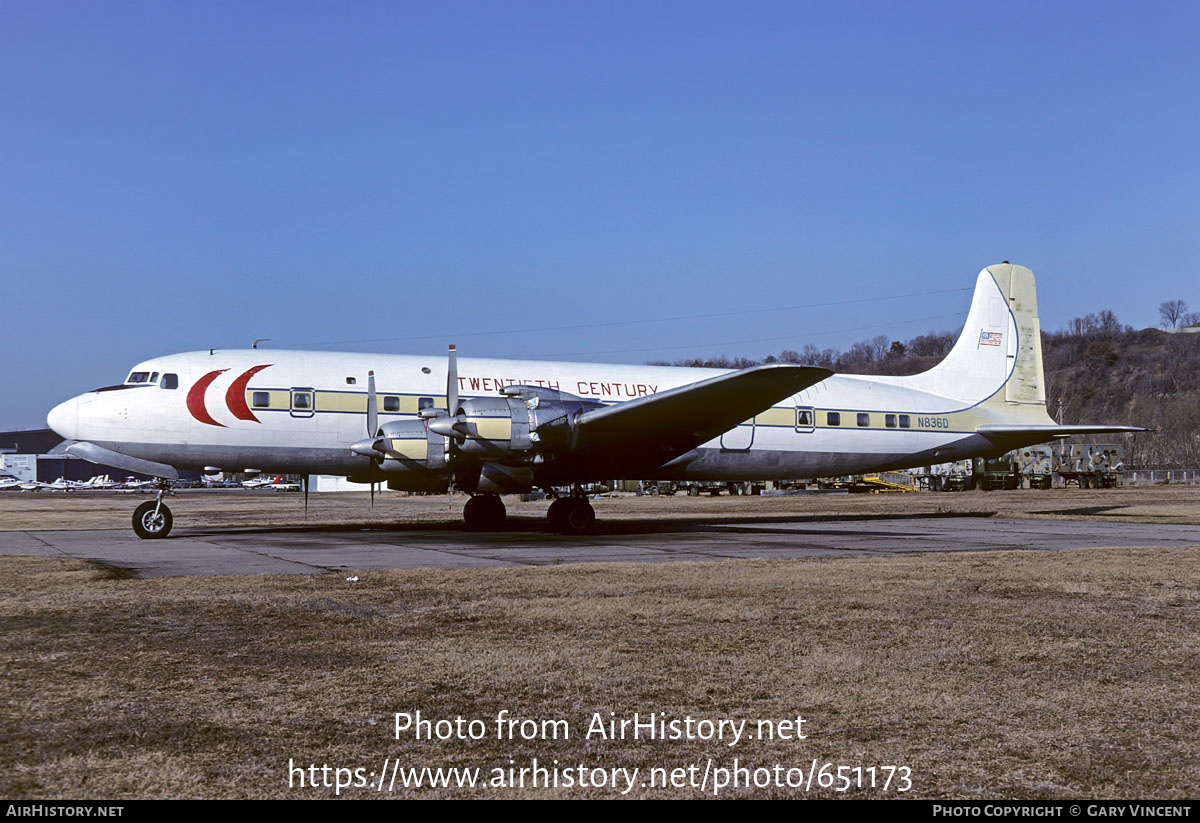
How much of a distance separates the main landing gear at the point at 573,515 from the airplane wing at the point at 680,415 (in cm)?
100

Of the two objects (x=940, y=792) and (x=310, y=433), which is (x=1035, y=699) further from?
(x=310, y=433)

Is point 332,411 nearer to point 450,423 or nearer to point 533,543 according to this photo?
point 450,423

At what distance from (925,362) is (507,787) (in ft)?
660

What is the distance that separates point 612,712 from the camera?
217 inches

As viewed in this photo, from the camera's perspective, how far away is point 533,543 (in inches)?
709

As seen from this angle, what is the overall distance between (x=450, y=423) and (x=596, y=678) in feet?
42.3

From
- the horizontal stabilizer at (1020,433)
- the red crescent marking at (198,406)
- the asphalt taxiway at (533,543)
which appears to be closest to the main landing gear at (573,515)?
the asphalt taxiway at (533,543)

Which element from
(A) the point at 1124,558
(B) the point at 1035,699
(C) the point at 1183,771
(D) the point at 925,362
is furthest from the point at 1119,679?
(D) the point at 925,362

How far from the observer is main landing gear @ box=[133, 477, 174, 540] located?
19.4 meters

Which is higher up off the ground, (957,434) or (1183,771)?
(957,434)

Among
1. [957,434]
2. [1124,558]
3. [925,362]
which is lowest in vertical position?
[1124,558]

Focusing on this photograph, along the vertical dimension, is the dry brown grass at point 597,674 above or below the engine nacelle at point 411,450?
below

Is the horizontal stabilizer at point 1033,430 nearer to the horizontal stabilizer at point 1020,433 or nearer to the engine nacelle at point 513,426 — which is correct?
the horizontal stabilizer at point 1020,433

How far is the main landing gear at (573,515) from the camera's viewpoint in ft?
69.0
